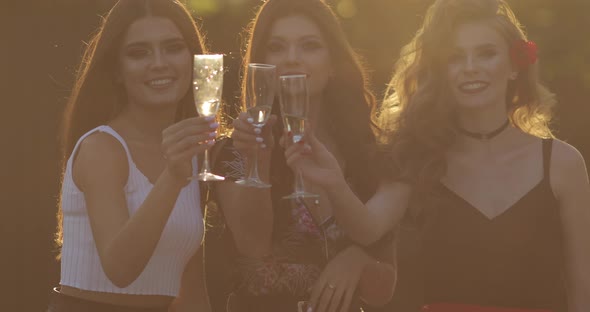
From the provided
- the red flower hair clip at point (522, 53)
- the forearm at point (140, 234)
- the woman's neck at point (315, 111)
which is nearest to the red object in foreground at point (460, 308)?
the woman's neck at point (315, 111)

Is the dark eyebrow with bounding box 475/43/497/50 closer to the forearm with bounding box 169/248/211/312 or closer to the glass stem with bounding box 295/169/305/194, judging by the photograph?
the glass stem with bounding box 295/169/305/194

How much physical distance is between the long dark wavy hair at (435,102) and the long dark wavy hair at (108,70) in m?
0.99

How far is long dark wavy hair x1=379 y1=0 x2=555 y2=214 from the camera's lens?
4.18 meters

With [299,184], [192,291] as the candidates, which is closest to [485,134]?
[299,184]

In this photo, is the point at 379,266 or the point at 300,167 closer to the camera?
the point at 300,167

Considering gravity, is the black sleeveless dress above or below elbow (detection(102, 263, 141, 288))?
below

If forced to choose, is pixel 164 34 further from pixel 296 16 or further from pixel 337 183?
pixel 337 183

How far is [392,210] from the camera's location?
3.94m

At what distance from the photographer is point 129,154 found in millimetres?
3846

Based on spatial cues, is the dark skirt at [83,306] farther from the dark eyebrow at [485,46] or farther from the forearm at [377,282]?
the dark eyebrow at [485,46]

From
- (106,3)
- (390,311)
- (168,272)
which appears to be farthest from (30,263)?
(168,272)

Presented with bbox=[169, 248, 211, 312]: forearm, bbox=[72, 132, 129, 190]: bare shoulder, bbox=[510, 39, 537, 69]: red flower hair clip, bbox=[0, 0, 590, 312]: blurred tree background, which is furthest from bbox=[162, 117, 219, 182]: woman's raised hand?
bbox=[0, 0, 590, 312]: blurred tree background

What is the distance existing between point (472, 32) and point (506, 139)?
53cm

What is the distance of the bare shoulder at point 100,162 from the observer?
12.0 ft
